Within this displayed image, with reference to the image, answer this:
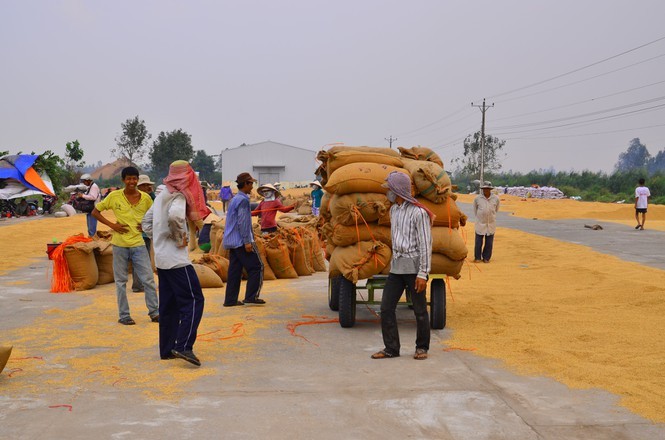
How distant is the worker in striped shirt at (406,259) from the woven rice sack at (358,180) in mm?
1168

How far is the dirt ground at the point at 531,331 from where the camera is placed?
5.84 m

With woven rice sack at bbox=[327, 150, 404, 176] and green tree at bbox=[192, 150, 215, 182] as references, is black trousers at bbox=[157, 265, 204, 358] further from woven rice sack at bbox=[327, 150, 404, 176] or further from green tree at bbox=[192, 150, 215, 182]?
green tree at bbox=[192, 150, 215, 182]

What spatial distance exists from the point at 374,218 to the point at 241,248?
8.25 ft

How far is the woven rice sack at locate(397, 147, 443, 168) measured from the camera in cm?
884

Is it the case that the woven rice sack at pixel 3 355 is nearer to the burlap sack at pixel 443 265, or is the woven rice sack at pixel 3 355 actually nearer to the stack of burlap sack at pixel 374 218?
the stack of burlap sack at pixel 374 218

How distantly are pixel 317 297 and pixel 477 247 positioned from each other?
5.80 meters

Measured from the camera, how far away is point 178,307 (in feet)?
21.7

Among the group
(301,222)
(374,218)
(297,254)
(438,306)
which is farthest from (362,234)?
(301,222)

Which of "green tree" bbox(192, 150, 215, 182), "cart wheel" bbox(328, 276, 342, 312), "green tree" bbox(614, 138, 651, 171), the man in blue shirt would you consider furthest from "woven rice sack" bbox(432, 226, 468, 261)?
"green tree" bbox(614, 138, 651, 171)

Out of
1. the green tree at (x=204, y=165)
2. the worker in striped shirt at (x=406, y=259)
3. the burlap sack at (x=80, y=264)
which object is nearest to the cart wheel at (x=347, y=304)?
the worker in striped shirt at (x=406, y=259)

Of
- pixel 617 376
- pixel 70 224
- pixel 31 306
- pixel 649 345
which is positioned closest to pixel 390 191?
pixel 617 376

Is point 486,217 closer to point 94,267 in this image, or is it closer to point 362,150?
point 362,150

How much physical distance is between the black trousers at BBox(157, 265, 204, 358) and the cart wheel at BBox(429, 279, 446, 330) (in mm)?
2797

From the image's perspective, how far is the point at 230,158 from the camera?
82250 mm
